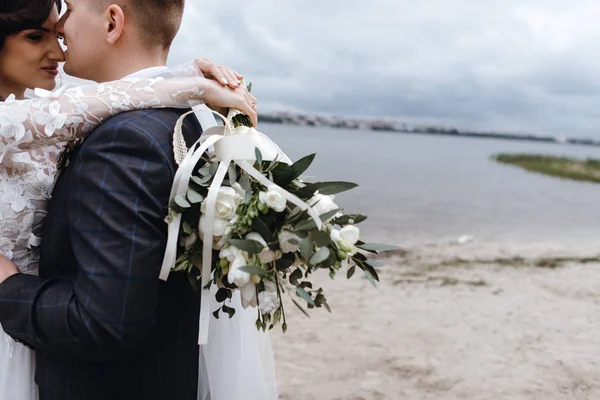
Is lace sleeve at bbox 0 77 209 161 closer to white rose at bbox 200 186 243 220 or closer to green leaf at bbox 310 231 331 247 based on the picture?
white rose at bbox 200 186 243 220

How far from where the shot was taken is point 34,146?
1.82 meters

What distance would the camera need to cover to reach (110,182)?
5.25 feet

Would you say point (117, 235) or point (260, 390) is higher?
point (117, 235)

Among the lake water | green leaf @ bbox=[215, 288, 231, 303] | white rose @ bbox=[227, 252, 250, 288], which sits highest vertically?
white rose @ bbox=[227, 252, 250, 288]

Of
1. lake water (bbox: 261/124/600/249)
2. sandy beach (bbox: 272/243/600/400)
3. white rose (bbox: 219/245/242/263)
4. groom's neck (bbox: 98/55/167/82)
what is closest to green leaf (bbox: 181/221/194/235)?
white rose (bbox: 219/245/242/263)

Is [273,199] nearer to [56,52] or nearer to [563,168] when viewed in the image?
[56,52]

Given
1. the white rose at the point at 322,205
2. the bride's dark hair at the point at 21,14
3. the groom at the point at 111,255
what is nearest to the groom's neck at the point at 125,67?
the groom at the point at 111,255

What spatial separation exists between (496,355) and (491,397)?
1121mm

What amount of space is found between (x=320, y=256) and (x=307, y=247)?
4 centimetres

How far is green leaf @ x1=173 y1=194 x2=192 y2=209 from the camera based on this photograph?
1608 millimetres

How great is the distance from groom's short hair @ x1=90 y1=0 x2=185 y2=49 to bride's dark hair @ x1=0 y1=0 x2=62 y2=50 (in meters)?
0.42

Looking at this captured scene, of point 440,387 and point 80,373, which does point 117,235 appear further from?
point 440,387

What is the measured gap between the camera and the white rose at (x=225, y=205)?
1.64m

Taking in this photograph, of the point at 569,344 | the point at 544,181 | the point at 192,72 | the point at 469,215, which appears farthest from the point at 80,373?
the point at 544,181
